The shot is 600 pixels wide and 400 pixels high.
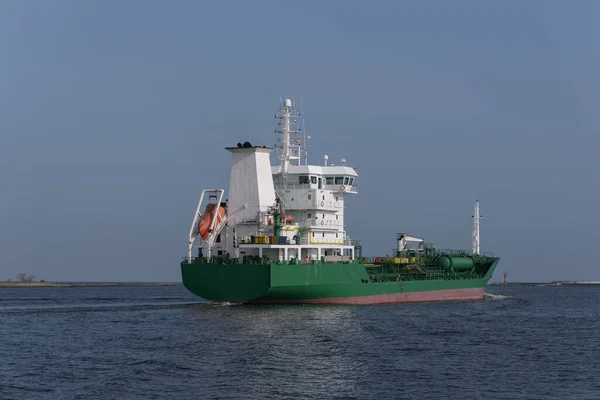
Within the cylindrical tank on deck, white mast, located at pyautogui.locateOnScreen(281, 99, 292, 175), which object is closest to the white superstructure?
white mast, located at pyautogui.locateOnScreen(281, 99, 292, 175)

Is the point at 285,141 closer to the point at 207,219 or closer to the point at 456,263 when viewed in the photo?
the point at 207,219

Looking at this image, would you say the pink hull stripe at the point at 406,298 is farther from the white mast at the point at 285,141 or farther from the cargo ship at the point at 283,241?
the white mast at the point at 285,141

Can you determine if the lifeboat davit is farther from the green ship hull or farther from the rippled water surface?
the rippled water surface

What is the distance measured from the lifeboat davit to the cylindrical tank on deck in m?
29.1

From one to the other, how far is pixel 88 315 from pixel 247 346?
19978 mm

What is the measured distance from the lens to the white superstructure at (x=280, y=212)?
56.1m

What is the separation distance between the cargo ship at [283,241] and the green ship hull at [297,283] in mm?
65

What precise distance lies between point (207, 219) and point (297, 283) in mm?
7649

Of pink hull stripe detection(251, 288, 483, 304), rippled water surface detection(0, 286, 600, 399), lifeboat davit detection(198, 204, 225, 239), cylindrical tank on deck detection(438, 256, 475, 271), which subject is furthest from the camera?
cylindrical tank on deck detection(438, 256, 475, 271)

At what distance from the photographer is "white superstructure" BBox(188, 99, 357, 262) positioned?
184 ft

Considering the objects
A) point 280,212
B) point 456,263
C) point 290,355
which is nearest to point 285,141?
point 280,212

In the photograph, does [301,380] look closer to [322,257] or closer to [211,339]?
[211,339]

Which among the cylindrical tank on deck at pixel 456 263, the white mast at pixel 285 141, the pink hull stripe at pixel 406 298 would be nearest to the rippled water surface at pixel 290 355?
the pink hull stripe at pixel 406 298

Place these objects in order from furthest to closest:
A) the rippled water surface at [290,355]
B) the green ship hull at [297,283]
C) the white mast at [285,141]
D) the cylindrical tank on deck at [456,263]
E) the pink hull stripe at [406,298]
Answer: the cylindrical tank on deck at [456,263], the white mast at [285,141], the pink hull stripe at [406,298], the green ship hull at [297,283], the rippled water surface at [290,355]
